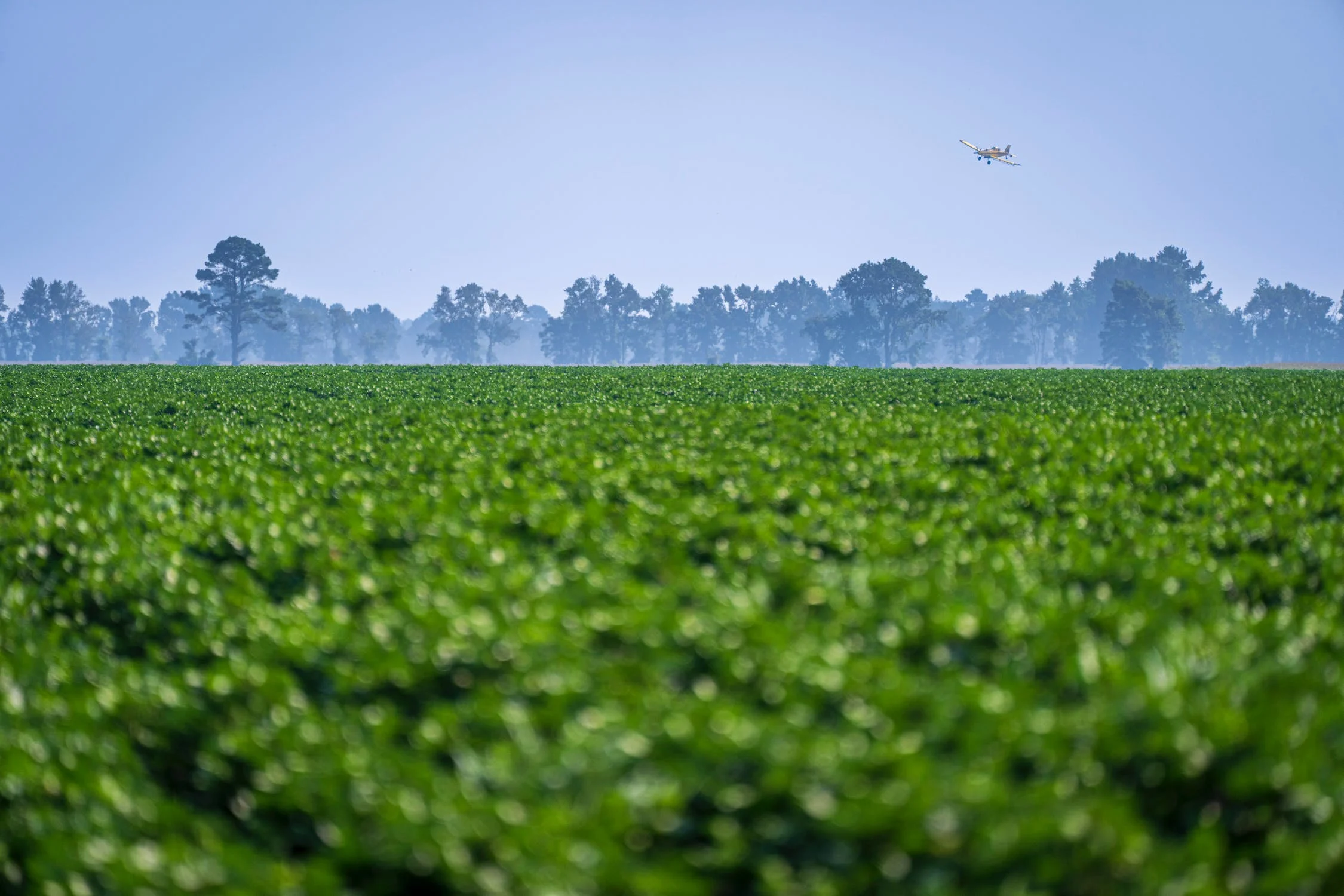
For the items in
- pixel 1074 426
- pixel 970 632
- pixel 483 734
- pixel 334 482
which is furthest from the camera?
pixel 1074 426

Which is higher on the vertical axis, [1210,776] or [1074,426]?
[1074,426]

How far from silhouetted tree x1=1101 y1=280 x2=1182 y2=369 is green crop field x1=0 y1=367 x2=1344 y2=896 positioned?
12870cm

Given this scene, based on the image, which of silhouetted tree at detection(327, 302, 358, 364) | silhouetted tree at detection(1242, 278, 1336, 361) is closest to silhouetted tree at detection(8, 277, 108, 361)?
silhouetted tree at detection(327, 302, 358, 364)

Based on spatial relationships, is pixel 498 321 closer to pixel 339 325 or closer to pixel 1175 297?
pixel 339 325

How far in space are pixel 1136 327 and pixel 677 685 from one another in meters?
137

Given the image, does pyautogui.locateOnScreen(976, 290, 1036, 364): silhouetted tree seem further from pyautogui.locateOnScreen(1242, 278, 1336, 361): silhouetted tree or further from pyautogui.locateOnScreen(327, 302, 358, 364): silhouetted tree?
pyautogui.locateOnScreen(327, 302, 358, 364): silhouetted tree

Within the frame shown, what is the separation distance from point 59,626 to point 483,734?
389 cm

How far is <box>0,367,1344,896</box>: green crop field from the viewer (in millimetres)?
2865

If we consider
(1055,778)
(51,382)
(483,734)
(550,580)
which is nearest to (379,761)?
(483,734)

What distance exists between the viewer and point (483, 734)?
357 cm

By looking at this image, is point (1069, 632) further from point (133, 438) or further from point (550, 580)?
point (133, 438)

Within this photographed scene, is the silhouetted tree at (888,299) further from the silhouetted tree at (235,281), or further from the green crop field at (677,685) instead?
the green crop field at (677,685)

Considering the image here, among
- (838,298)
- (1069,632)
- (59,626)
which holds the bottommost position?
(59,626)

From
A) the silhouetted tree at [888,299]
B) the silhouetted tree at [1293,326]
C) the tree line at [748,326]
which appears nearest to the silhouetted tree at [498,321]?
the tree line at [748,326]
